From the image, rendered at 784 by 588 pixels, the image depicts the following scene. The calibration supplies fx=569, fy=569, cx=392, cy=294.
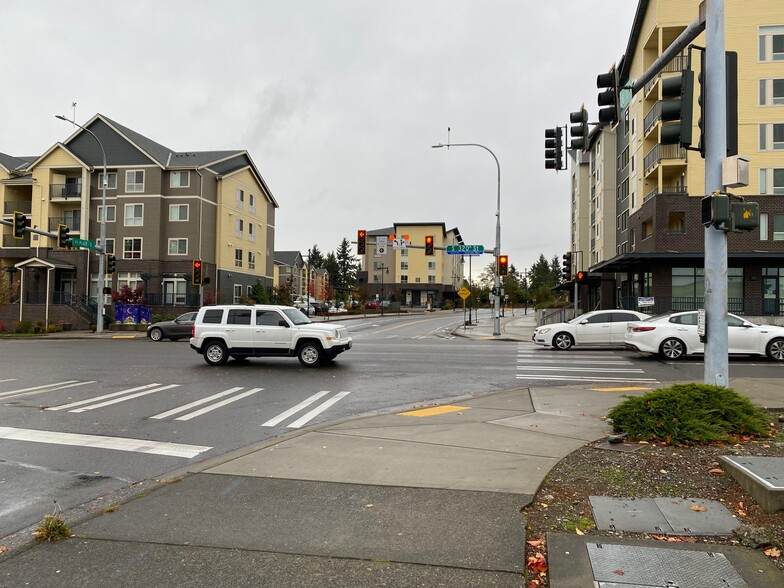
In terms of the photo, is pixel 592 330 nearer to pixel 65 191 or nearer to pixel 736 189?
pixel 736 189

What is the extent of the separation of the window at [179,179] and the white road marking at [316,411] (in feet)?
127

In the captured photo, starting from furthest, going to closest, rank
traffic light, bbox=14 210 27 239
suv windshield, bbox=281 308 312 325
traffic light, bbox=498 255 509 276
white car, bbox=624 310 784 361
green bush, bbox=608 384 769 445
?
traffic light, bbox=498 255 509 276 → traffic light, bbox=14 210 27 239 → white car, bbox=624 310 784 361 → suv windshield, bbox=281 308 312 325 → green bush, bbox=608 384 769 445

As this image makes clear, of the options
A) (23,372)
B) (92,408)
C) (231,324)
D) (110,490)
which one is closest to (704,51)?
(110,490)

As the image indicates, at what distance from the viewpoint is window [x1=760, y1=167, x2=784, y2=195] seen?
32.2 meters

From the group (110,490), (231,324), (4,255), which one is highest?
(4,255)

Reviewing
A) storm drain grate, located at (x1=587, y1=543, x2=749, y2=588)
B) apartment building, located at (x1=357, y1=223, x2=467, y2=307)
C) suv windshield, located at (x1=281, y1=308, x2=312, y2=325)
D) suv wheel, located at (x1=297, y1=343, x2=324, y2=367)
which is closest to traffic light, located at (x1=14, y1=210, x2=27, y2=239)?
suv windshield, located at (x1=281, y1=308, x2=312, y2=325)

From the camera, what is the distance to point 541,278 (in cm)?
15888

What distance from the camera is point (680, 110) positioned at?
848 centimetres

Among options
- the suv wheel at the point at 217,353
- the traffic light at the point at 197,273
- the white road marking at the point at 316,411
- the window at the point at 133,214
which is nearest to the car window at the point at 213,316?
the suv wheel at the point at 217,353

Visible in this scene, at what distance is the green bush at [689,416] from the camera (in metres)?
6.66

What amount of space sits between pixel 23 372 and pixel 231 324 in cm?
544

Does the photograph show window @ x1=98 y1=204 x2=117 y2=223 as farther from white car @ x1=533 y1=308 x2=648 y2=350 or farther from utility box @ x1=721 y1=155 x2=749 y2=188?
utility box @ x1=721 y1=155 x2=749 y2=188

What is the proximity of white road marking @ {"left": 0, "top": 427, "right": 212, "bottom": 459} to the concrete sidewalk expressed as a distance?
89 centimetres

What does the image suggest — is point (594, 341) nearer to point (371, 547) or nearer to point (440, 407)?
point (440, 407)
